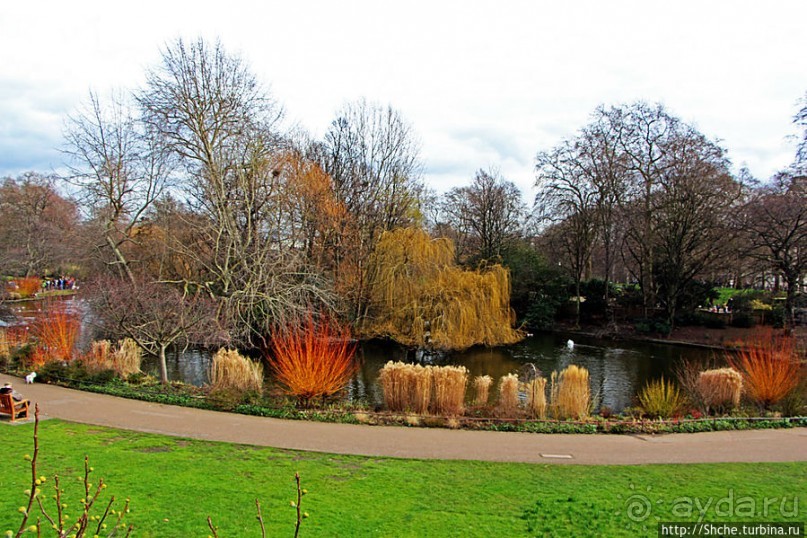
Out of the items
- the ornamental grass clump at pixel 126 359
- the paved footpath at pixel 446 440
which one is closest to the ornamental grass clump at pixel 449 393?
the paved footpath at pixel 446 440

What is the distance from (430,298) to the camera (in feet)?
80.7

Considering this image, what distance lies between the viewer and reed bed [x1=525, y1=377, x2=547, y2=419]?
1223 cm

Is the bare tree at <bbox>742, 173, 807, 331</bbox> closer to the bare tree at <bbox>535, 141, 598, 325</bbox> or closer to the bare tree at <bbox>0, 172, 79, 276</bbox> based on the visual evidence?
the bare tree at <bbox>535, 141, 598, 325</bbox>

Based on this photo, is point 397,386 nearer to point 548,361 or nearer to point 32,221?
point 548,361

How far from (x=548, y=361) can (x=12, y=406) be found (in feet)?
65.5

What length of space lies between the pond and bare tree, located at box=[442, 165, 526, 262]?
1052 centimetres

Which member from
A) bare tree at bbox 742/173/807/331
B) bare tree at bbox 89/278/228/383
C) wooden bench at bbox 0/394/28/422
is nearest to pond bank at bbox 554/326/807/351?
bare tree at bbox 742/173/807/331

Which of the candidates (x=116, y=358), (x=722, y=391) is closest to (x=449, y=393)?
(x=722, y=391)

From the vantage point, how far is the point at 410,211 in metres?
32.1

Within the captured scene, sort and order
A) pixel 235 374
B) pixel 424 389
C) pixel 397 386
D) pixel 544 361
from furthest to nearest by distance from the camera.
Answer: pixel 544 361 < pixel 235 374 < pixel 397 386 < pixel 424 389

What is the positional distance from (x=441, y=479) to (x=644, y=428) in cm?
572

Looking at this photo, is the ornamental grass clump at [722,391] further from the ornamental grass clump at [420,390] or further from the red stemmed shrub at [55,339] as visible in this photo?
the red stemmed shrub at [55,339]

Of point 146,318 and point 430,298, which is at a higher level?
point 430,298

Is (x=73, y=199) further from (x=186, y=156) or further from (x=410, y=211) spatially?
(x=410, y=211)
